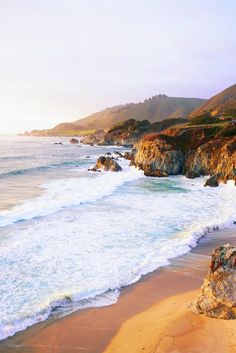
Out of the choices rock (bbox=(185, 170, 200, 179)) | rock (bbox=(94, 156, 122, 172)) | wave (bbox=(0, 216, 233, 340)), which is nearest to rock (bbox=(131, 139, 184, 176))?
rock (bbox=(185, 170, 200, 179))

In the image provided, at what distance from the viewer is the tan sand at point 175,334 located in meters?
8.72

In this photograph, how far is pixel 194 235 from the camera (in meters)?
18.6

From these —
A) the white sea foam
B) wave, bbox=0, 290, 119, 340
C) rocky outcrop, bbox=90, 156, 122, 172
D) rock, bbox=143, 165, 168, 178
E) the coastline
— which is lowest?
the coastline

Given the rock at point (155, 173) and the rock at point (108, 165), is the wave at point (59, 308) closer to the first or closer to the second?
the rock at point (155, 173)

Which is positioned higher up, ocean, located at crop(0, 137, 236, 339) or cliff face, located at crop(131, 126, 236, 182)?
cliff face, located at crop(131, 126, 236, 182)

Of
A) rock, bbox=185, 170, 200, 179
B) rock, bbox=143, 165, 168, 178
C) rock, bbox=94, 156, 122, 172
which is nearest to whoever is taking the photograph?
rock, bbox=185, 170, 200, 179

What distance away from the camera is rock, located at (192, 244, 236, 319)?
9.82 metres

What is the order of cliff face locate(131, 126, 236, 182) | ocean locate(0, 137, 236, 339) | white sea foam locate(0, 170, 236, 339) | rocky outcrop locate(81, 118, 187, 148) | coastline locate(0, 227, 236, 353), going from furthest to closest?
rocky outcrop locate(81, 118, 187, 148) < cliff face locate(131, 126, 236, 182) < ocean locate(0, 137, 236, 339) < white sea foam locate(0, 170, 236, 339) < coastline locate(0, 227, 236, 353)

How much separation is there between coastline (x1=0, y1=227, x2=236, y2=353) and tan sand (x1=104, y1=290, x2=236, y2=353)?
40 centimetres

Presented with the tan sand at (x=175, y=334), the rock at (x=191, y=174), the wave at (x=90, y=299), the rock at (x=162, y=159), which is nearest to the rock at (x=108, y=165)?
the rock at (x=162, y=159)

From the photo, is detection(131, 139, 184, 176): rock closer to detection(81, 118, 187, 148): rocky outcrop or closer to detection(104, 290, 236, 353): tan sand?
detection(104, 290, 236, 353): tan sand

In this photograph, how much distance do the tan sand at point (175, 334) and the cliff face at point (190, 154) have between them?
2945 cm

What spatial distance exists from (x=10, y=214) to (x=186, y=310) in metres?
14.6

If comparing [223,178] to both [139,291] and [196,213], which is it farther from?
[139,291]
